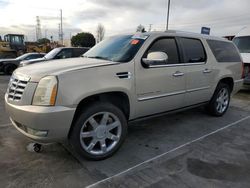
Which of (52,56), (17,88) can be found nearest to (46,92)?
(17,88)

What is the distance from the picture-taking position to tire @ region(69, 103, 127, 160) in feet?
9.61

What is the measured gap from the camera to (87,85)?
9.42 feet

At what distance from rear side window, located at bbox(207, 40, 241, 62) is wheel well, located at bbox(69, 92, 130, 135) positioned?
2.48m

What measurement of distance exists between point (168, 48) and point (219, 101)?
2146 mm

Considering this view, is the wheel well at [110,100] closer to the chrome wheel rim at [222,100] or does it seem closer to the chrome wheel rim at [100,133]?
the chrome wheel rim at [100,133]

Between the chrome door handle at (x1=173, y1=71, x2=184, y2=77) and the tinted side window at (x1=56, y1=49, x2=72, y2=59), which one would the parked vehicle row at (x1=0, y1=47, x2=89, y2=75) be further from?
the chrome door handle at (x1=173, y1=71, x2=184, y2=77)

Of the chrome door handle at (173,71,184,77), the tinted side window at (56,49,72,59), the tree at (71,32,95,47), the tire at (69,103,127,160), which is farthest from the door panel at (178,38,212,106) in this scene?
the tree at (71,32,95,47)

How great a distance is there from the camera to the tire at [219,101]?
200 inches

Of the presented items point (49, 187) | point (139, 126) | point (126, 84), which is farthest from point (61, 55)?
point (49, 187)

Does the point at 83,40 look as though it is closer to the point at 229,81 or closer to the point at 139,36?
the point at 229,81

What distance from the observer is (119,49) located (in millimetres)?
3736

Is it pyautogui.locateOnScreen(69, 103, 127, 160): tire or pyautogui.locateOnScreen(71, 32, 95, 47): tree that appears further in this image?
pyautogui.locateOnScreen(71, 32, 95, 47): tree

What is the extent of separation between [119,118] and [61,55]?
8.22m

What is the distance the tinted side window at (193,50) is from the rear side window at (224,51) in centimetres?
37
